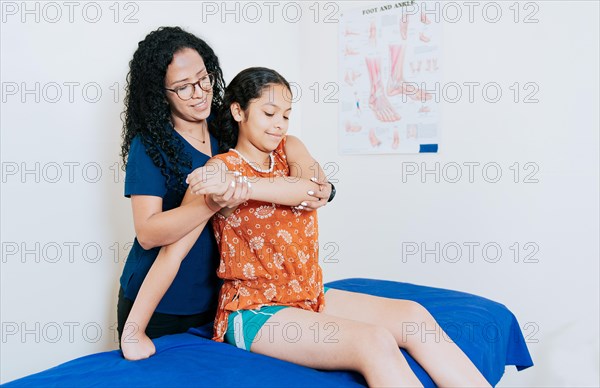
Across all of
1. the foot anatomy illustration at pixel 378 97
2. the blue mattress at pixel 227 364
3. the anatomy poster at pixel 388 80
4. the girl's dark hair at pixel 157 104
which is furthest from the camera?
the foot anatomy illustration at pixel 378 97

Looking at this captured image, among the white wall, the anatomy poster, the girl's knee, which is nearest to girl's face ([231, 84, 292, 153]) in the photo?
the girl's knee

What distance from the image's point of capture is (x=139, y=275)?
1.53 metres

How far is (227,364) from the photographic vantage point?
1.28 metres

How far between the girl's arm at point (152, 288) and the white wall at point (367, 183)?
2.53 feet

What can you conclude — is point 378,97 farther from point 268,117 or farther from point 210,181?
point 210,181

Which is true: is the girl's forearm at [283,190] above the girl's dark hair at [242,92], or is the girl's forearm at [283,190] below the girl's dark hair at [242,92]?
below

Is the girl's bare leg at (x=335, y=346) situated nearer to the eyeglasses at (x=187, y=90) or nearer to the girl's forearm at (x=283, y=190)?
the girl's forearm at (x=283, y=190)

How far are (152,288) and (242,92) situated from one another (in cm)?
56

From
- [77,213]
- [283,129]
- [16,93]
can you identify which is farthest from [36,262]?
[283,129]

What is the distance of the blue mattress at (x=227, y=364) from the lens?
1203 millimetres

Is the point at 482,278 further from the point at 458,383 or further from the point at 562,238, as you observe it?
the point at 458,383

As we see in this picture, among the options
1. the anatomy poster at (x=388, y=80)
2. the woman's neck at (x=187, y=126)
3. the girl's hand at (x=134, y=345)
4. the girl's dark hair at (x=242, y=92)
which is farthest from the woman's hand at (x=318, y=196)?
the anatomy poster at (x=388, y=80)

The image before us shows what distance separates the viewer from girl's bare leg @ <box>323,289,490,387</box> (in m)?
1.34

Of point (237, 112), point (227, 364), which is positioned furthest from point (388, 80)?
point (227, 364)
